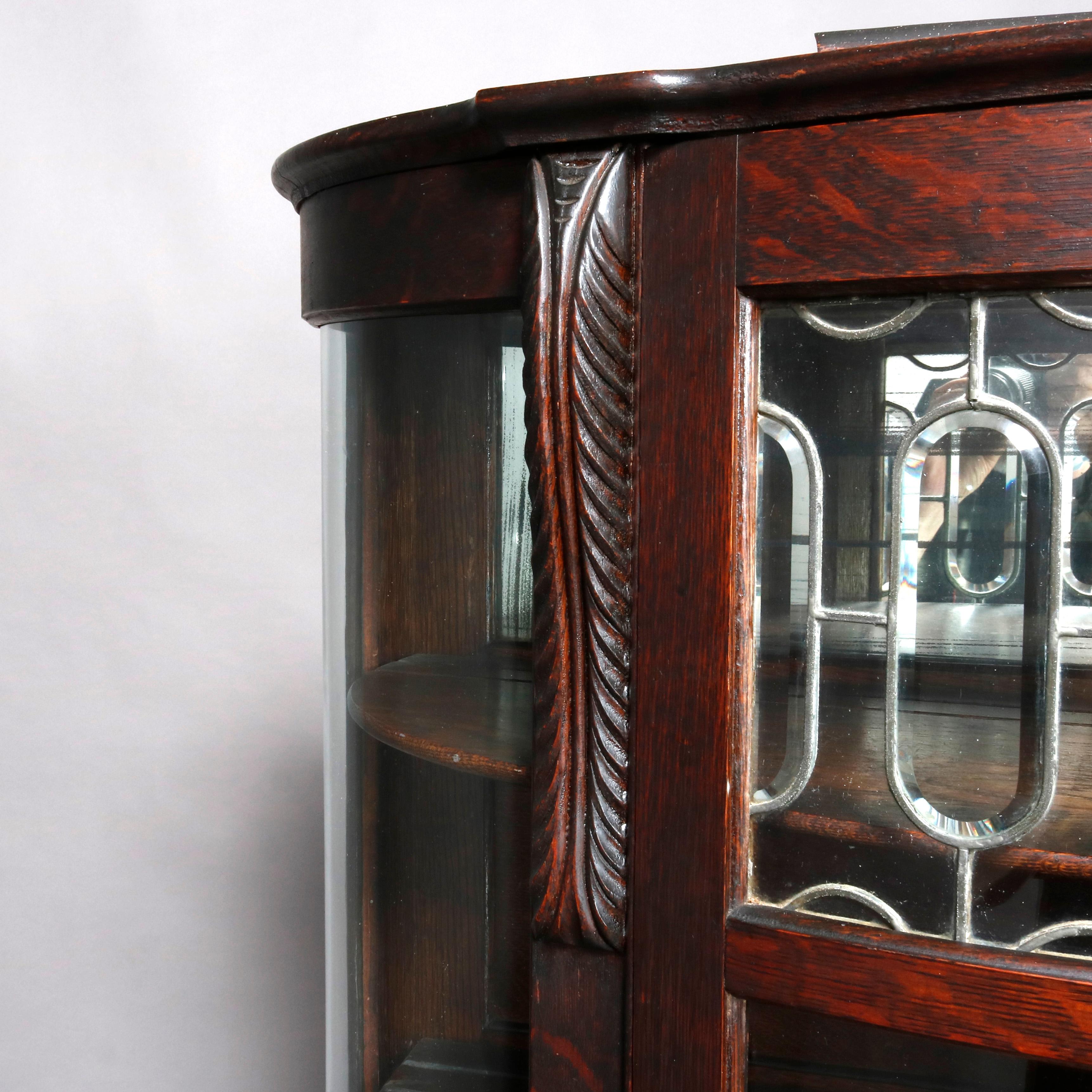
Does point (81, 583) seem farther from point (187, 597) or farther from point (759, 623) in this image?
point (759, 623)

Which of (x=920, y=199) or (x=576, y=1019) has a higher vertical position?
(x=920, y=199)

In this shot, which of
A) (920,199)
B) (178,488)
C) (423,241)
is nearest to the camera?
(920,199)

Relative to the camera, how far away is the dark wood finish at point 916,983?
540 mm

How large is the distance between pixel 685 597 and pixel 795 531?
2.5 inches

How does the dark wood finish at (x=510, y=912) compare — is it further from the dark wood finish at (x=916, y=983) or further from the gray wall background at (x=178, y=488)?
the gray wall background at (x=178, y=488)

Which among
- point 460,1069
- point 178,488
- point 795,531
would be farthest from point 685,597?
point 178,488

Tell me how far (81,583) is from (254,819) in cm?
33

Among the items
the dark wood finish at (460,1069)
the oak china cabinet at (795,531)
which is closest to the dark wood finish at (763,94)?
the oak china cabinet at (795,531)

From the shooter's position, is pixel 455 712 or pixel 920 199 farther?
pixel 455 712

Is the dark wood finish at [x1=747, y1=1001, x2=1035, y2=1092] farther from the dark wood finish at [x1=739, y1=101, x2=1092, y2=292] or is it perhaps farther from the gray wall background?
the gray wall background

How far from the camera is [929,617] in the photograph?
570 millimetres

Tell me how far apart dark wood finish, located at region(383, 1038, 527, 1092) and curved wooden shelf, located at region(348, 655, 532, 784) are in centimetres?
17

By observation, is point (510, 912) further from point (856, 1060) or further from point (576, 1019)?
point (856, 1060)

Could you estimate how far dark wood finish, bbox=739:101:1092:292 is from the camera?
517mm
